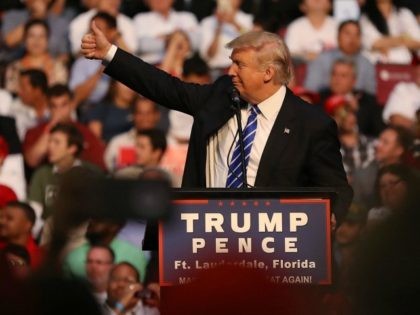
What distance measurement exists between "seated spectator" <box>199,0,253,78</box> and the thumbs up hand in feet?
20.6

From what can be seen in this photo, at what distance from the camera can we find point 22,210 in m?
8.59

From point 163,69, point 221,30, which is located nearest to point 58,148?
point 163,69

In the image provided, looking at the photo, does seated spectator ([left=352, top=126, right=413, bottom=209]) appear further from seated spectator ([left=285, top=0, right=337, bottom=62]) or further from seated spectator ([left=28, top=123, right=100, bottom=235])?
seated spectator ([left=28, top=123, right=100, bottom=235])

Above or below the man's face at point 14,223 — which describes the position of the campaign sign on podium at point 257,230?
below

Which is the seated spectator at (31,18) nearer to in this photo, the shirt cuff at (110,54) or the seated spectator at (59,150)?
the seated spectator at (59,150)

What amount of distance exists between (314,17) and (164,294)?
26.8ft

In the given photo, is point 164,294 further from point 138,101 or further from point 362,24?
point 362,24

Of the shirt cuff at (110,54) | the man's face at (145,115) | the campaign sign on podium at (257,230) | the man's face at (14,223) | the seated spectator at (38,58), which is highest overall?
the seated spectator at (38,58)

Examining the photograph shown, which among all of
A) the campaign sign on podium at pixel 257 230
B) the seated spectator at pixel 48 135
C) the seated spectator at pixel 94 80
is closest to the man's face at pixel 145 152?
the seated spectator at pixel 48 135

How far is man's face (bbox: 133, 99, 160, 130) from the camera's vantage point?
10555mm

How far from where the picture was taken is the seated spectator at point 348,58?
11.3 m

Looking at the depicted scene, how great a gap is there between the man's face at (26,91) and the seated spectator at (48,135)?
214 millimetres

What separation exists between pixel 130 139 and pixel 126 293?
140 inches

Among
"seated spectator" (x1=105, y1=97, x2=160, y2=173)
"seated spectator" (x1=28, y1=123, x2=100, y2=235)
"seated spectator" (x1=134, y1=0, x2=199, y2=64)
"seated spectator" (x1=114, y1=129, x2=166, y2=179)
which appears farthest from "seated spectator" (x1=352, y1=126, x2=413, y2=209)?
"seated spectator" (x1=134, y1=0, x2=199, y2=64)
